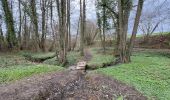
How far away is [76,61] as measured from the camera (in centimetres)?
1797

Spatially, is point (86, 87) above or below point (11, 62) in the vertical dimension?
below

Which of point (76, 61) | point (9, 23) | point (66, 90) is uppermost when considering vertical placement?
point (9, 23)

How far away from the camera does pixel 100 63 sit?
15570 millimetres

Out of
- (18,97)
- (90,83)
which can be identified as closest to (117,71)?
(90,83)

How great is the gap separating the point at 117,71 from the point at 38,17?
1798 cm

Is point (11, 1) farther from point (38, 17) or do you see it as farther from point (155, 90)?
point (155, 90)

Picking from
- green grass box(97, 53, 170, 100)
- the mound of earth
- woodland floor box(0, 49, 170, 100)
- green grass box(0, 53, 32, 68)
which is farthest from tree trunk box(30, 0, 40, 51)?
the mound of earth

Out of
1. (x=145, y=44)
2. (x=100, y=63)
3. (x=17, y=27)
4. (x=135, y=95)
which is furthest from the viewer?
(x=145, y=44)

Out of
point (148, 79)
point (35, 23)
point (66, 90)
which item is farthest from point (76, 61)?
point (35, 23)

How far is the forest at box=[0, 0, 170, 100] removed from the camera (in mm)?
8148

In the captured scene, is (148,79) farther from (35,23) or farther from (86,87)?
(35,23)

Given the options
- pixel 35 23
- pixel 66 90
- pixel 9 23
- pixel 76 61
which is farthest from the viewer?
pixel 35 23

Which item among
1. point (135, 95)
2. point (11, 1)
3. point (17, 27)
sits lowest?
point (135, 95)

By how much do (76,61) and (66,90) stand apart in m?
9.24
